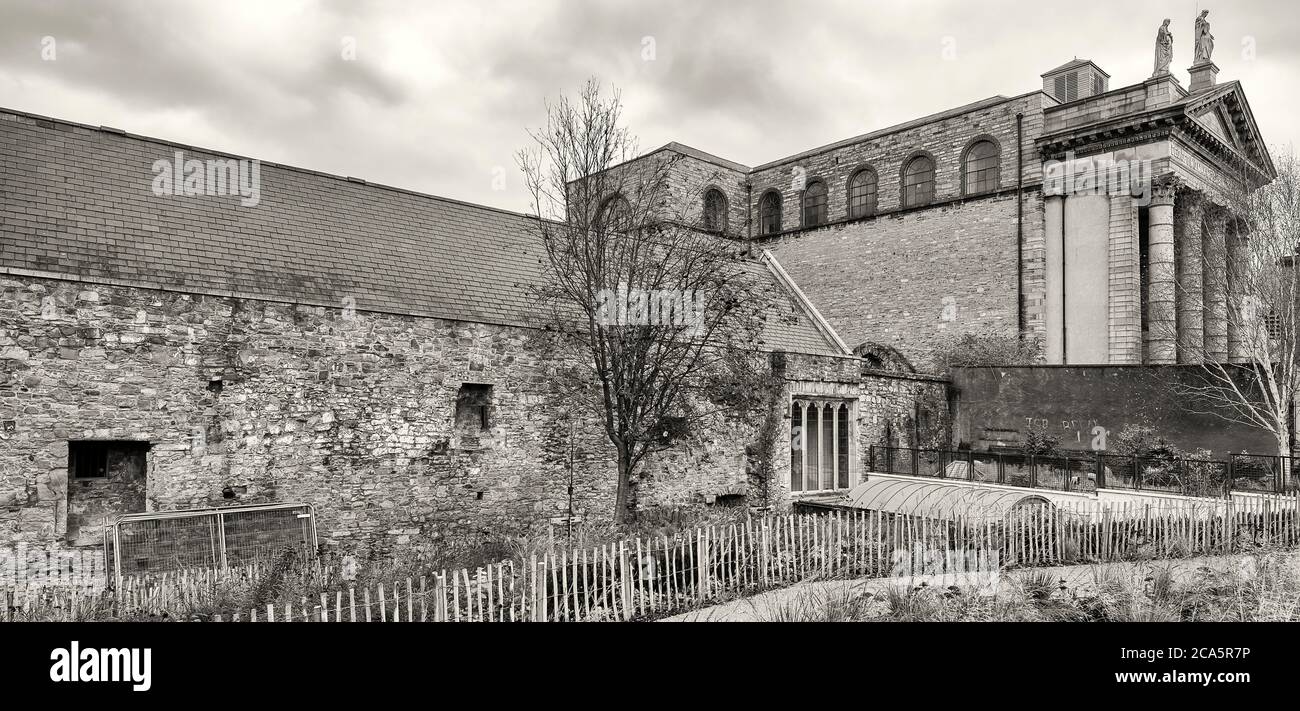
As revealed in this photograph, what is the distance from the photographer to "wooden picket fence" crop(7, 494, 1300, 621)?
786 cm

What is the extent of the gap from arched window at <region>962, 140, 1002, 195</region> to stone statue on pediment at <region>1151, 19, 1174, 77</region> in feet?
18.3

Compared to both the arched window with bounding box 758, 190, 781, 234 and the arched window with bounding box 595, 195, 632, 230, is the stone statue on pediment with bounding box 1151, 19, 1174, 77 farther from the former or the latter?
the arched window with bounding box 595, 195, 632, 230

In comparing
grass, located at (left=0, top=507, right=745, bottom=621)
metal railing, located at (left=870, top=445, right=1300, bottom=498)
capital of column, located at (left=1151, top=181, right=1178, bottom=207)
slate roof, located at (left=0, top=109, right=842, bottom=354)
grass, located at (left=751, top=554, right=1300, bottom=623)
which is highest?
capital of column, located at (left=1151, top=181, right=1178, bottom=207)

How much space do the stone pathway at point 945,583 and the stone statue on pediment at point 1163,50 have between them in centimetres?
2165

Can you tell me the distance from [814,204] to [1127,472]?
21.6 metres

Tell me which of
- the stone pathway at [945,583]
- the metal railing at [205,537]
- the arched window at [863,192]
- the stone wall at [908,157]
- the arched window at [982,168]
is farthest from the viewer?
the arched window at [863,192]

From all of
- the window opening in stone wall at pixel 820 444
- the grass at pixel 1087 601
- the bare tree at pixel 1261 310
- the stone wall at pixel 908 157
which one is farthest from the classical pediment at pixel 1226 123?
the grass at pixel 1087 601

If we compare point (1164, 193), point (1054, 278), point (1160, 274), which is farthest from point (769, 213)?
point (1160, 274)

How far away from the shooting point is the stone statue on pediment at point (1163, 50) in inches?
1003

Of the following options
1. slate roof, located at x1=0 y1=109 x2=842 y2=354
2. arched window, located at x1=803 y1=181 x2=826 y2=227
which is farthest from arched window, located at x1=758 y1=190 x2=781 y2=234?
slate roof, located at x1=0 y1=109 x2=842 y2=354

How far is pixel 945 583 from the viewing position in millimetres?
8664

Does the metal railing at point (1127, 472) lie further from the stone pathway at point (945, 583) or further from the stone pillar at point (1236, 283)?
the stone pillar at point (1236, 283)
